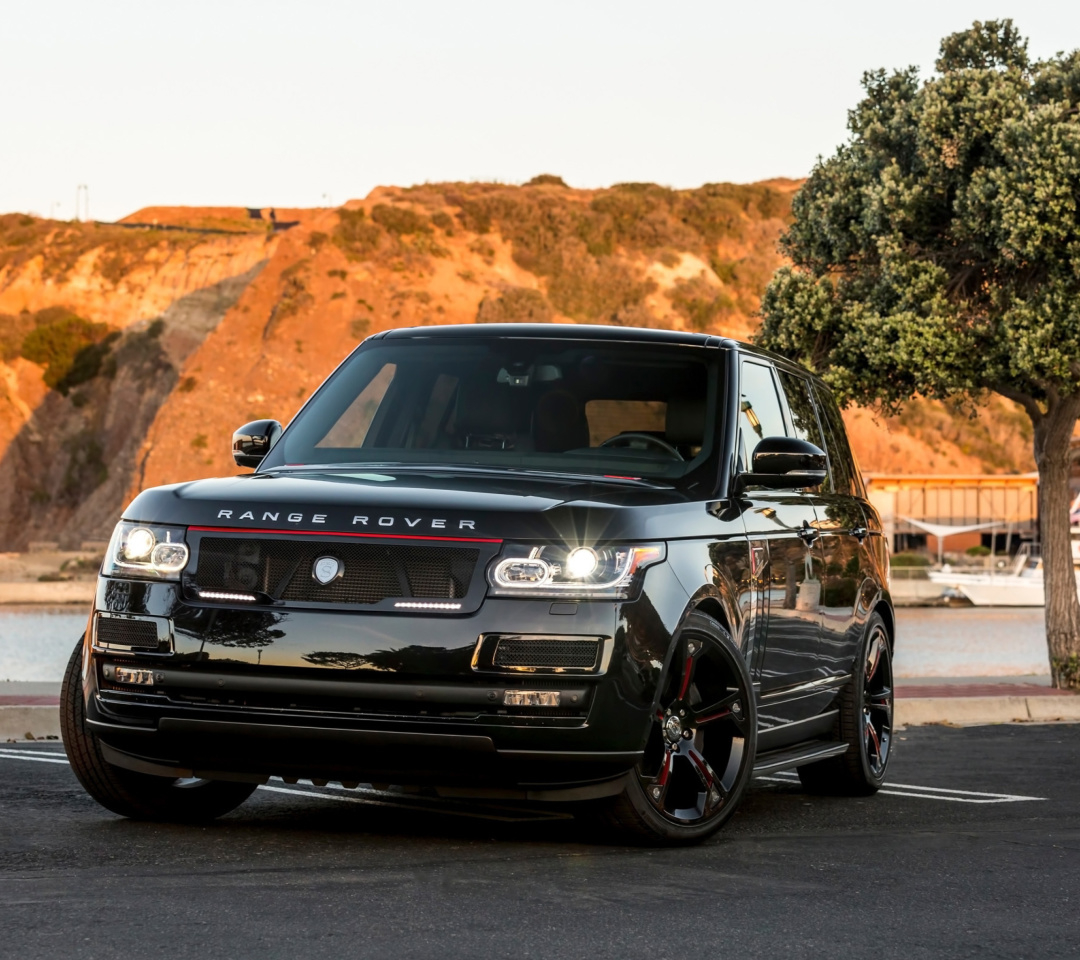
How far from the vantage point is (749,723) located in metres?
6.90

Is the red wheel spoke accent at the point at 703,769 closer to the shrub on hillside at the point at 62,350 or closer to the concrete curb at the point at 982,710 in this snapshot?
the concrete curb at the point at 982,710

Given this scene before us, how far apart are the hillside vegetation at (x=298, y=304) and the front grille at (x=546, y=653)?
74.3 m

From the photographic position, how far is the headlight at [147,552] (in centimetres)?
633

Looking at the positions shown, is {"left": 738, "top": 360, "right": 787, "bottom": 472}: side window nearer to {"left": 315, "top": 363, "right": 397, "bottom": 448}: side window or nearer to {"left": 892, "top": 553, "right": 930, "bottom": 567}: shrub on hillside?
{"left": 315, "top": 363, "right": 397, "bottom": 448}: side window

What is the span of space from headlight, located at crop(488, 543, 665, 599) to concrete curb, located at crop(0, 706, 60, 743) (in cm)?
648

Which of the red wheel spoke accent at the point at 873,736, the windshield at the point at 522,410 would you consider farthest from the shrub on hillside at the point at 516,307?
the windshield at the point at 522,410

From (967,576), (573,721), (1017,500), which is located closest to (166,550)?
(573,721)

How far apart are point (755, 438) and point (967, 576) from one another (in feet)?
215

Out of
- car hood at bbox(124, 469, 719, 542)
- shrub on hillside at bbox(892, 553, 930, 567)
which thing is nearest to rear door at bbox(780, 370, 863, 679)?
car hood at bbox(124, 469, 719, 542)

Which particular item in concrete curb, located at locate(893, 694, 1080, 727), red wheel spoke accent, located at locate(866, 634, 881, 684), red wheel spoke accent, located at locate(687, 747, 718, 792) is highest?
red wheel spoke accent, located at locate(687, 747, 718, 792)

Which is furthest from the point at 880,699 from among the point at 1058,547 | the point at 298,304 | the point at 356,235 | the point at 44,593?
the point at 356,235

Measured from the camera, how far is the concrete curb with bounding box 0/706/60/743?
1155cm

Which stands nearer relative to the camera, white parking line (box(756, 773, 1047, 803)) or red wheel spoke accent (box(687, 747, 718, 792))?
→ red wheel spoke accent (box(687, 747, 718, 792))

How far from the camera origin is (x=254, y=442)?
7832mm
